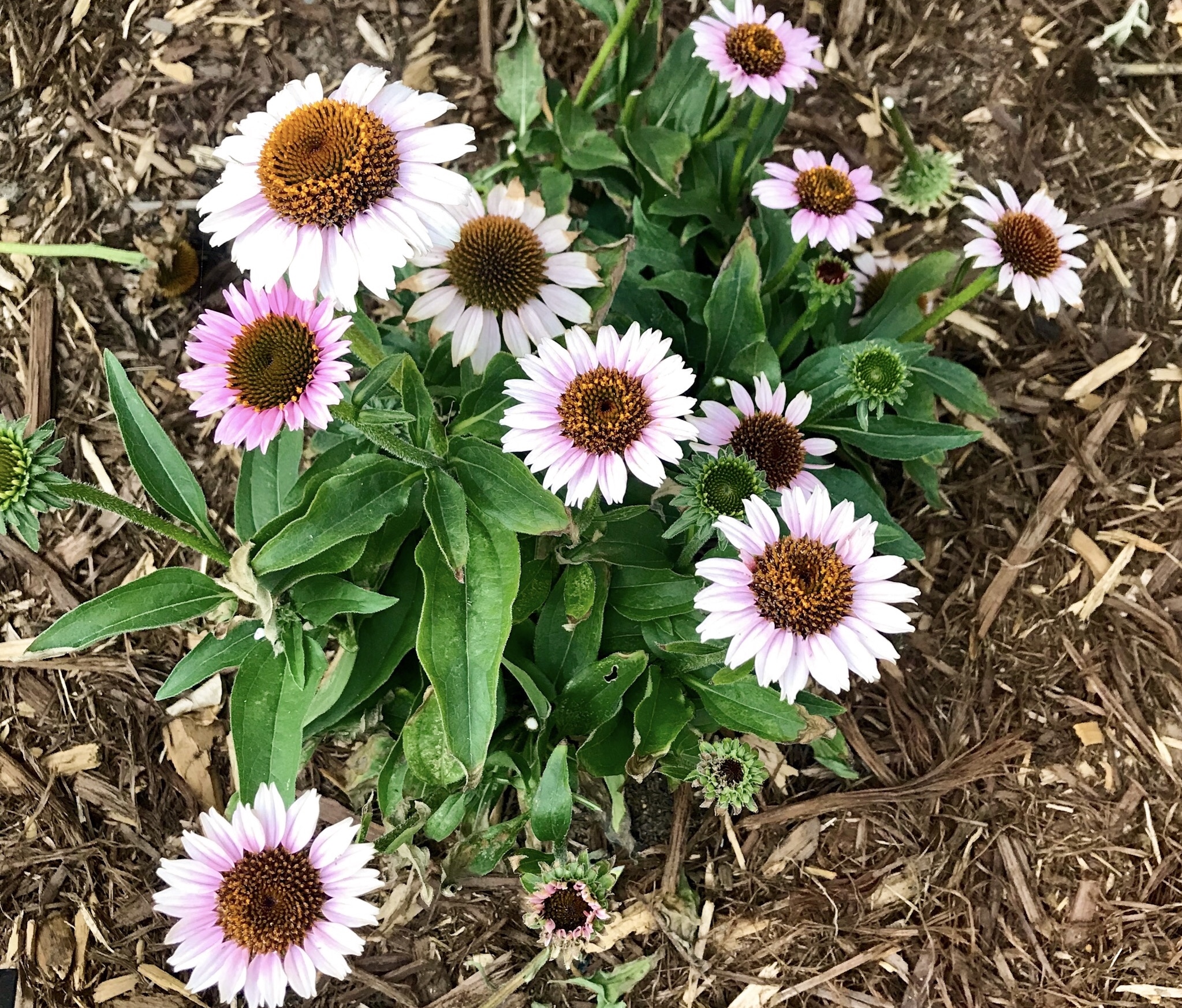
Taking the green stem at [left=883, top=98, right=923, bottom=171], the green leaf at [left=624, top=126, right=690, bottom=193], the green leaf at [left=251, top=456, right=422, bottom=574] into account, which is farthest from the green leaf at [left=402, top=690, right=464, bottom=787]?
the green stem at [left=883, top=98, right=923, bottom=171]

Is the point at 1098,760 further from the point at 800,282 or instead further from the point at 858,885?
the point at 800,282

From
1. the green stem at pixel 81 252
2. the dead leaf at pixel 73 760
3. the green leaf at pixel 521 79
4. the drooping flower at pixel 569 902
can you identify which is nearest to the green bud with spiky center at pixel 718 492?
the drooping flower at pixel 569 902

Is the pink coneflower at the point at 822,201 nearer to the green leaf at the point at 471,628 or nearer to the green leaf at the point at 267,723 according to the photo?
the green leaf at the point at 471,628

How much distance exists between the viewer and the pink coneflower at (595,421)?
1.44 meters

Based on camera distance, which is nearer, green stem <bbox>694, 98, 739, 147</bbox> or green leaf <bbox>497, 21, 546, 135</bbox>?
green stem <bbox>694, 98, 739, 147</bbox>

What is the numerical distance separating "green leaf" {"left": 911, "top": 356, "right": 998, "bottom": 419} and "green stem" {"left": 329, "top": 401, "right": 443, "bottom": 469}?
1.25 metres

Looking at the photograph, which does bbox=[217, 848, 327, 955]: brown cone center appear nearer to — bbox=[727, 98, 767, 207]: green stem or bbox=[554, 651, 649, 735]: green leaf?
bbox=[554, 651, 649, 735]: green leaf

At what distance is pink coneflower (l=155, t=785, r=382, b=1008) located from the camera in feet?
4.55

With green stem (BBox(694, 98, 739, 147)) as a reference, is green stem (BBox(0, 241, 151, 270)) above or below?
above

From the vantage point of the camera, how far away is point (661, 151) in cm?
214

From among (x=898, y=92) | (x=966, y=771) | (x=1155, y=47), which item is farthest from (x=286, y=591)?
(x=1155, y=47)

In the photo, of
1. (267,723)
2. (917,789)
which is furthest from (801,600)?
(917,789)

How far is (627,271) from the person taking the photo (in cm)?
214

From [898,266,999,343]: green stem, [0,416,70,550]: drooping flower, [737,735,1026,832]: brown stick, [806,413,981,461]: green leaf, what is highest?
[898,266,999,343]: green stem
